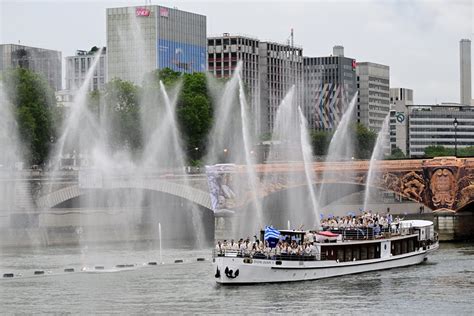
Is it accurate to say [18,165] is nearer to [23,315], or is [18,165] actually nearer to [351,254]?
[351,254]

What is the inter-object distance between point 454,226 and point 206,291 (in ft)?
146

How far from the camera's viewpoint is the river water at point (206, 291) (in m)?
73.6

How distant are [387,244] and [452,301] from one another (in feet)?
61.6

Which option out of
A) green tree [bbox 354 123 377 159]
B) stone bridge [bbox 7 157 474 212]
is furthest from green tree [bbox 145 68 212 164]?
green tree [bbox 354 123 377 159]

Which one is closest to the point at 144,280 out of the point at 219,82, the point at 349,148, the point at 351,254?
the point at 351,254

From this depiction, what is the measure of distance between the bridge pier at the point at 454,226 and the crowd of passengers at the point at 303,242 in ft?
73.3

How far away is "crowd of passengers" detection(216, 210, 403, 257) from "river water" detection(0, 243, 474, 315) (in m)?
1.93

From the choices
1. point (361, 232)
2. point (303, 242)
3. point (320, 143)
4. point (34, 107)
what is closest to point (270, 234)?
point (303, 242)

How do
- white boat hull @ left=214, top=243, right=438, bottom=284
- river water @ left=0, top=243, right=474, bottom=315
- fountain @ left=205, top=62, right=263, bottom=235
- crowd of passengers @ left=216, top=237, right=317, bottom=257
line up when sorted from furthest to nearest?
fountain @ left=205, top=62, right=263, bottom=235 → crowd of passengers @ left=216, top=237, right=317, bottom=257 → white boat hull @ left=214, top=243, right=438, bottom=284 → river water @ left=0, top=243, right=474, bottom=315

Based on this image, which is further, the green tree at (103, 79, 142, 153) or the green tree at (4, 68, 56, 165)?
the green tree at (103, 79, 142, 153)

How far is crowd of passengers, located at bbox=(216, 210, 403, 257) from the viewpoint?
8331cm

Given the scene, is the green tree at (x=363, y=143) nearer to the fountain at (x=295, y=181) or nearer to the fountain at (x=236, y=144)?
the fountain at (x=236, y=144)

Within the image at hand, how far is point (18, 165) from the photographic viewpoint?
130m

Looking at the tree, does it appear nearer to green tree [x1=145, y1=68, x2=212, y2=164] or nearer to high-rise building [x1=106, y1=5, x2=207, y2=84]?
green tree [x1=145, y1=68, x2=212, y2=164]
